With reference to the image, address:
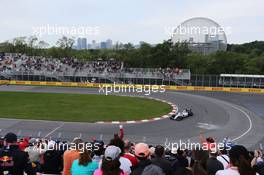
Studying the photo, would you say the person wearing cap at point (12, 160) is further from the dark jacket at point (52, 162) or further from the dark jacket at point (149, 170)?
the dark jacket at point (52, 162)

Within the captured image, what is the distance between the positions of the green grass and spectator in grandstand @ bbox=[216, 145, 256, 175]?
2433cm

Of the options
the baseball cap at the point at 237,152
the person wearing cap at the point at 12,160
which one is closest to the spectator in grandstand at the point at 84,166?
the person wearing cap at the point at 12,160

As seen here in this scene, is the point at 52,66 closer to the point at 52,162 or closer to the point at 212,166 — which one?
the point at 52,162

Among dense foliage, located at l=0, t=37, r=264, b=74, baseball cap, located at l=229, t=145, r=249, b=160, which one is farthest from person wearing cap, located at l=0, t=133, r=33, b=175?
dense foliage, located at l=0, t=37, r=264, b=74

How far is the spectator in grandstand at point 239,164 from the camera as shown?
490 cm

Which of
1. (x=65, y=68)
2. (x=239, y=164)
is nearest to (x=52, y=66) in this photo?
(x=65, y=68)

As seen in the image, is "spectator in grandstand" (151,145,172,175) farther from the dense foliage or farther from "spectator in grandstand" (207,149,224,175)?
the dense foliage

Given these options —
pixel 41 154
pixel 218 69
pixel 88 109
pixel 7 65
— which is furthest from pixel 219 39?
pixel 41 154

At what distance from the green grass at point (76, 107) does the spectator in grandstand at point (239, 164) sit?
24329mm

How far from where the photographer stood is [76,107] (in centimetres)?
3506

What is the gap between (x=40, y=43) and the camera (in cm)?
9538

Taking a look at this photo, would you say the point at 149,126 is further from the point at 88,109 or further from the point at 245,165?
the point at 245,165

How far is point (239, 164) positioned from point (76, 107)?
101 feet

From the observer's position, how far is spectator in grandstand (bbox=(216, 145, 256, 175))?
4.90 meters
